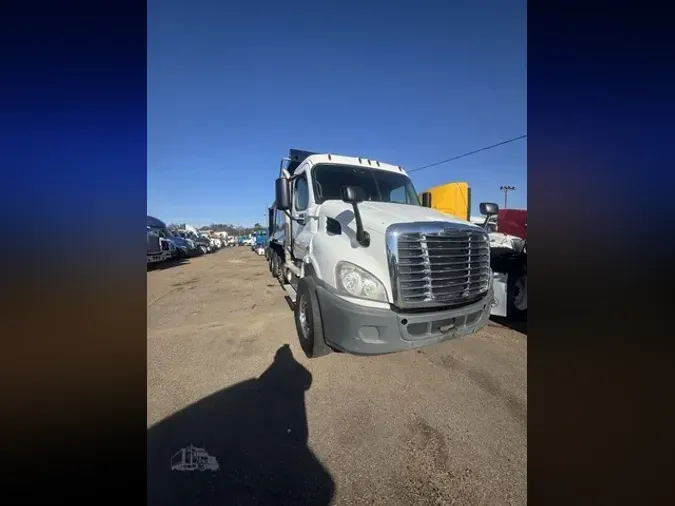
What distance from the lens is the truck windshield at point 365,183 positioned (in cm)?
410

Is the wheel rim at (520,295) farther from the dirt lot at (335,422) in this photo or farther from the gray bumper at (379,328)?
the gray bumper at (379,328)

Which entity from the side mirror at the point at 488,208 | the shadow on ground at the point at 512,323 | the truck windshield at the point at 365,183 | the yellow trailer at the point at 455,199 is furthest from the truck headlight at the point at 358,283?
the yellow trailer at the point at 455,199

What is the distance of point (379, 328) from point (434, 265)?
0.82 meters

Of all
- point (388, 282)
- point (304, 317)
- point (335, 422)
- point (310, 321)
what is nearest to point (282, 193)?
point (304, 317)

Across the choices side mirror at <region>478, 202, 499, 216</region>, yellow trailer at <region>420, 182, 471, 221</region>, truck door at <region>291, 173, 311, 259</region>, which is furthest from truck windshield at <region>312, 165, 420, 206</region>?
yellow trailer at <region>420, 182, 471, 221</region>

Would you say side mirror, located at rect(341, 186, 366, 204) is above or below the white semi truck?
above

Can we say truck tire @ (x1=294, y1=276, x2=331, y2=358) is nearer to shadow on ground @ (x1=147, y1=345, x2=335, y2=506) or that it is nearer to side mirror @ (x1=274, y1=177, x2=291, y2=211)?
shadow on ground @ (x1=147, y1=345, x2=335, y2=506)

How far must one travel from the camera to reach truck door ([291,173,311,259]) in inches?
159

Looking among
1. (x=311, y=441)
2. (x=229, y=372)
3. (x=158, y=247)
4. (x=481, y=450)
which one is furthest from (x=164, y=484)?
(x=158, y=247)

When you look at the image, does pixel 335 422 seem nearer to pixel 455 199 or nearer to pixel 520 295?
pixel 520 295

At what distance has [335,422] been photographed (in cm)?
233

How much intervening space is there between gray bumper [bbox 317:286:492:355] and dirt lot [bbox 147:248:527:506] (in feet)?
1.89

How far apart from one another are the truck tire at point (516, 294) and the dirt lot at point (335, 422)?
784 mm
